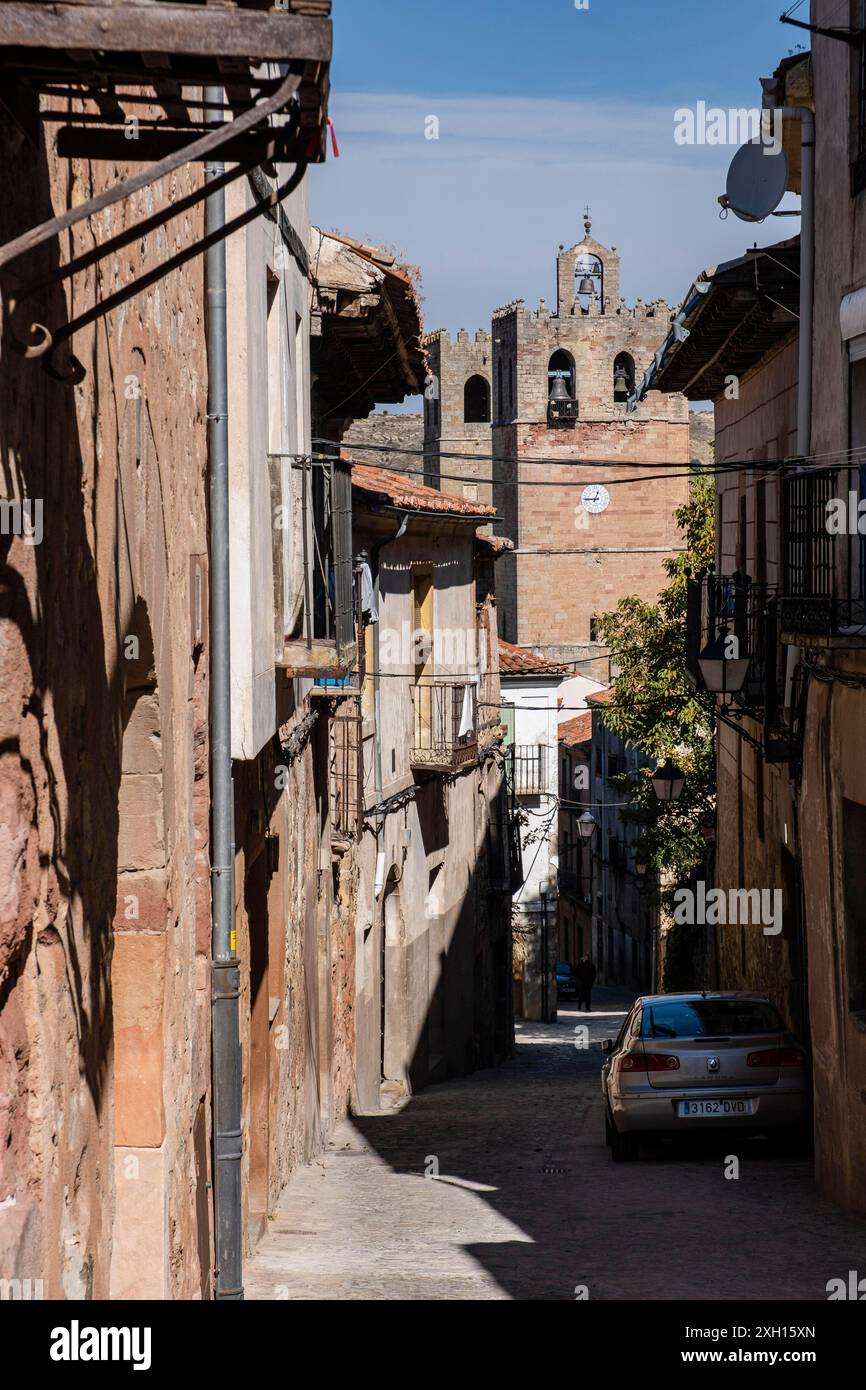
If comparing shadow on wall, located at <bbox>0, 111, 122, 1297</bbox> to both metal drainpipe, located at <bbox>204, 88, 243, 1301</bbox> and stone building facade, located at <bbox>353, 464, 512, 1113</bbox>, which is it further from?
stone building facade, located at <bbox>353, 464, 512, 1113</bbox>

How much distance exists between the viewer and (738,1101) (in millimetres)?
12352

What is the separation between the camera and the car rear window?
1271 cm

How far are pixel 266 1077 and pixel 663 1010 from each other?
378 cm

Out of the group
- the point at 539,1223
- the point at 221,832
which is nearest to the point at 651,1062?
the point at 539,1223

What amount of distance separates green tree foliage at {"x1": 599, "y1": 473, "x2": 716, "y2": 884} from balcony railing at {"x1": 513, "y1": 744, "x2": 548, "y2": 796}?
1631 cm

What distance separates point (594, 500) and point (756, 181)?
61603 mm

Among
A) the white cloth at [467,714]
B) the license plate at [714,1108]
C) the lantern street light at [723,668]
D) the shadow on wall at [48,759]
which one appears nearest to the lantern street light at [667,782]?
the white cloth at [467,714]

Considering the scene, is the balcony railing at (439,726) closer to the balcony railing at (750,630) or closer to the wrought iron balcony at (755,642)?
the wrought iron balcony at (755,642)

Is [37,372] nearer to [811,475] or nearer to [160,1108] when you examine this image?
[160,1108]

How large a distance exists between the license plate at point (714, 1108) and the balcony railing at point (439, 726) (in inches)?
395

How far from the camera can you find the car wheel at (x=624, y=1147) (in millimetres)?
12789

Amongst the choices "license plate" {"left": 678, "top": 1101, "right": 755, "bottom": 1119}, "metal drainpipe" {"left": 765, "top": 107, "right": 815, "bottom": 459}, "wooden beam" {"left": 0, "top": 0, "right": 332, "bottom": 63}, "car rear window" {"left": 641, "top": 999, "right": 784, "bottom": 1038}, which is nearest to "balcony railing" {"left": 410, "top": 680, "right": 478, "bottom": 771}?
"car rear window" {"left": 641, "top": 999, "right": 784, "bottom": 1038}

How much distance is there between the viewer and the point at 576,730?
2299 inches
